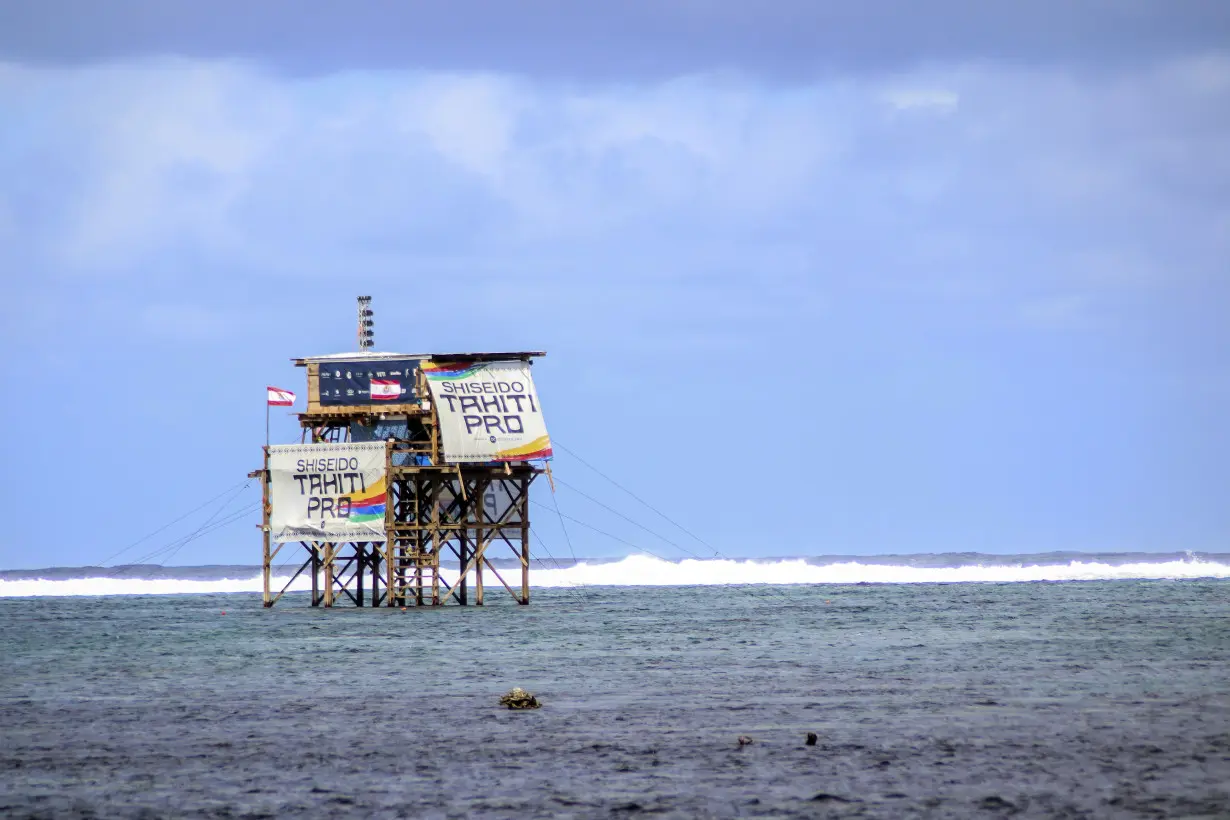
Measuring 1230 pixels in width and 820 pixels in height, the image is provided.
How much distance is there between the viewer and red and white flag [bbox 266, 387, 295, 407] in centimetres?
6303

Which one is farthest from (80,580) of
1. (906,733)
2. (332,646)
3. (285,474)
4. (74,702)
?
(906,733)

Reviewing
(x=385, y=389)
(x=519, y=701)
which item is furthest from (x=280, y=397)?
(x=519, y=701)

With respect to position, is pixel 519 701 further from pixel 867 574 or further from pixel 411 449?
pixel 867 574

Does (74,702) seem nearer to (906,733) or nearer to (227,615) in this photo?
(906,733)

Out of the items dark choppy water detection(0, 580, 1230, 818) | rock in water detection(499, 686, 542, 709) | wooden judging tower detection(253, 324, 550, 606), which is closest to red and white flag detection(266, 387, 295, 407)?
wooden judging tower detection(253, 324, 550, 606)

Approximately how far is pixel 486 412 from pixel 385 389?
4622mm

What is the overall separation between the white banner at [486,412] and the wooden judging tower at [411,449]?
37 mm

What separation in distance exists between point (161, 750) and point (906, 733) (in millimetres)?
11369

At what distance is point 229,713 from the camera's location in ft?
98.9

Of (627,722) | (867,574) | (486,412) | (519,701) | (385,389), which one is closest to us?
(627,722)

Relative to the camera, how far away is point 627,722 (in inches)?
1096

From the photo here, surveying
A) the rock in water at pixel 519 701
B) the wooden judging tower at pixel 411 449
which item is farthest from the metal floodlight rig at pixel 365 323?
the rock in water at pixel 519 701

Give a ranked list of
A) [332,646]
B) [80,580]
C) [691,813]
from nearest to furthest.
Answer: [691,813]
[332,646]
[80,580]

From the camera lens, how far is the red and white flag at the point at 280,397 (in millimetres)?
63031
